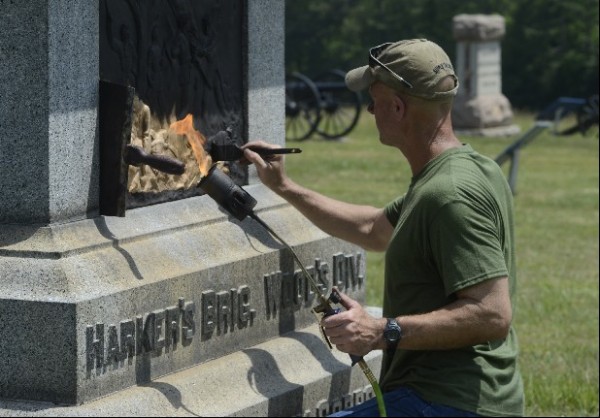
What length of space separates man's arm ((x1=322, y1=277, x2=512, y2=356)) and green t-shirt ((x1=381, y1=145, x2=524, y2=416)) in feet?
0.16

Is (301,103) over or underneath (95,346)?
over

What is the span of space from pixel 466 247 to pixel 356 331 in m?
0.38

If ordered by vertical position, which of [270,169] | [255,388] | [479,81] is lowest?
[255,388]

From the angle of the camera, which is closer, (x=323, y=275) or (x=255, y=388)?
(x=255, y=388)

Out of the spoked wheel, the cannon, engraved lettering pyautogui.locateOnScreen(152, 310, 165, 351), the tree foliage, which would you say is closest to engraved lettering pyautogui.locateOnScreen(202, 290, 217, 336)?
engraved lettering pyautogui.locateOnScreen(152, 310, 165, 351)

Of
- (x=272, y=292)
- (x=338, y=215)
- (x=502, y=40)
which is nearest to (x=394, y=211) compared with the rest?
(x=338, y=215)

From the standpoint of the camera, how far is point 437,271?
12.8ft

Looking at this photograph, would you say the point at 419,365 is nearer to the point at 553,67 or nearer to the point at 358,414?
the point at 358,414

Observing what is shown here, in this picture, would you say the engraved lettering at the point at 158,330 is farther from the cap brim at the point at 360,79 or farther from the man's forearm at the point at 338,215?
the cap brim at the point at 360,79

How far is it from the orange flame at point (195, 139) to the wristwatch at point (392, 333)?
3.98 feet

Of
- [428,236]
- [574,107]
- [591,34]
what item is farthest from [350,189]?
[591,34]

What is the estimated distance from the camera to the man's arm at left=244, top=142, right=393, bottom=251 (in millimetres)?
Answer: 4754

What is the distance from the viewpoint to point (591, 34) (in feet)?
93.6

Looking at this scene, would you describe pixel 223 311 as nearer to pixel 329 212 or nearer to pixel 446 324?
pixel 329 212
